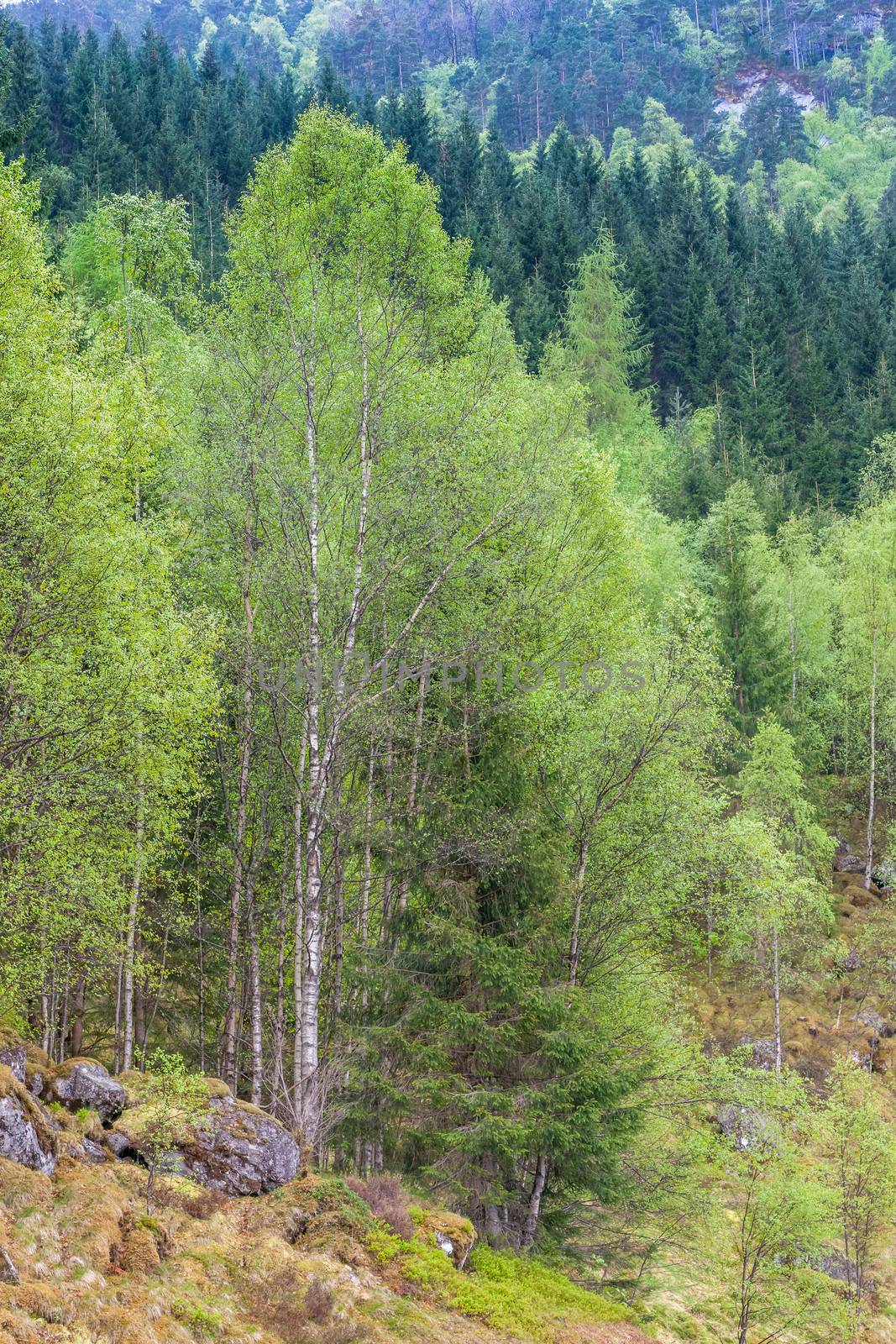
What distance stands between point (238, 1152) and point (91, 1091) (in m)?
1.68

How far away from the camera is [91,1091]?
11.2 metres

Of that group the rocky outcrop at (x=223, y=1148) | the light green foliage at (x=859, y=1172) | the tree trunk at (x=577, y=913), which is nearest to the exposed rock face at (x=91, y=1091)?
the rocky outcrop at (x=223, y=1148)

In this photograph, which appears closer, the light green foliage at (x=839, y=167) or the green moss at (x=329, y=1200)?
the green moss at (x=329, y=1200)

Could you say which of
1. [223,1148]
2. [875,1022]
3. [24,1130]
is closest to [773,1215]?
[223,1148]

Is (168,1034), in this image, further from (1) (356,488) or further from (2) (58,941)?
(1) (356,488)

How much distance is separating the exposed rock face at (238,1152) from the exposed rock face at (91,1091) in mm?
953

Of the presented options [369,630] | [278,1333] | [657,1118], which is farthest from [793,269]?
[278,1333]

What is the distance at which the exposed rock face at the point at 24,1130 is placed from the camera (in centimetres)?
919

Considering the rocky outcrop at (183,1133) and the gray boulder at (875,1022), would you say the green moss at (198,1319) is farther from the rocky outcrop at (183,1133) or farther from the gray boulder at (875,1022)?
the gray boulder at (875,1022)

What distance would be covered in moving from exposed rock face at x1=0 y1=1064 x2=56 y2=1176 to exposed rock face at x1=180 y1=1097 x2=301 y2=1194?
1.54 meters

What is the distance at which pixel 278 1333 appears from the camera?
8625mm

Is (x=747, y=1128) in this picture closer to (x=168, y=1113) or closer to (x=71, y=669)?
(x=168, y=1113)

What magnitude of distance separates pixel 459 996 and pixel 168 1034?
8174mm

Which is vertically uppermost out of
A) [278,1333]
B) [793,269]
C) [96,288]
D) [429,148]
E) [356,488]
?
[429,148]
